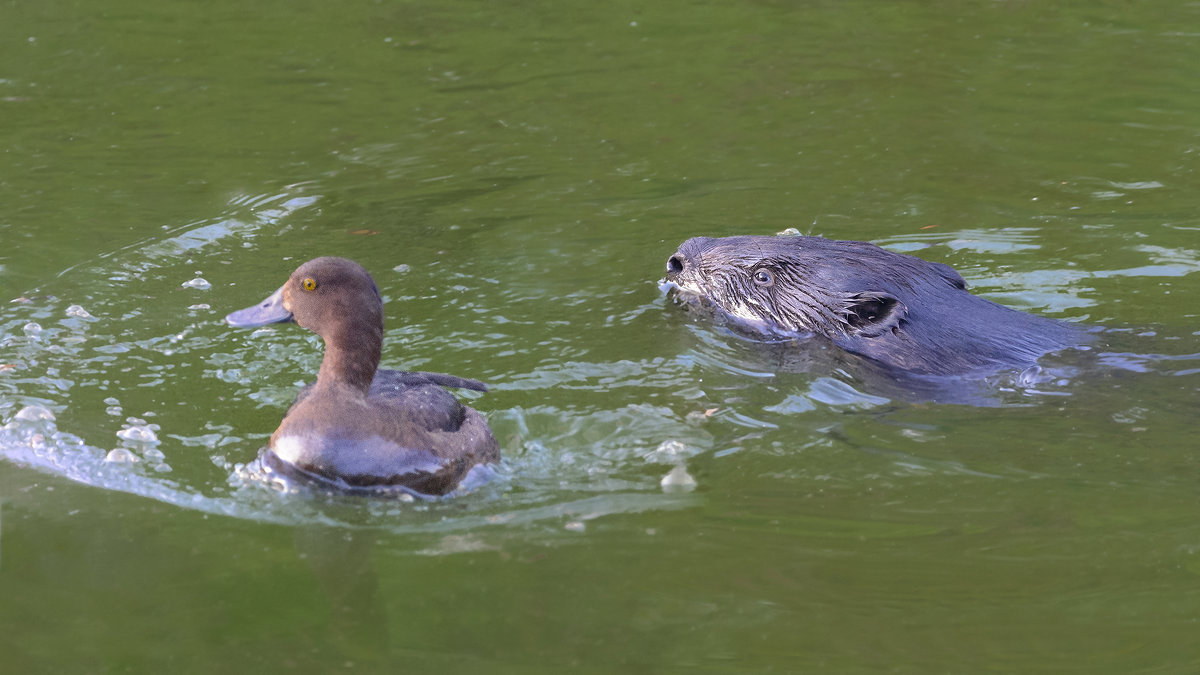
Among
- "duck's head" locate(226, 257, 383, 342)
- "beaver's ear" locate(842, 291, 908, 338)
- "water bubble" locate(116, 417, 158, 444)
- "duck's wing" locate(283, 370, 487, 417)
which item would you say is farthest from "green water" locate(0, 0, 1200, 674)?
"duck's head" locate(226, 257, 383, 342)

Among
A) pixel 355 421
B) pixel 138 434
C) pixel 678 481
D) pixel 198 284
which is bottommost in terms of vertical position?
pixel 678 481

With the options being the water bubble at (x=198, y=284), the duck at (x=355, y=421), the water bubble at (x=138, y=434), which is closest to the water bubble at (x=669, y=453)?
the duck at (x=355, y=421)

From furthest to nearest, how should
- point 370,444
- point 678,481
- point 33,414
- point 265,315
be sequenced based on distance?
point 33,414 → point 265,315 → point 678,481 → point 370,444

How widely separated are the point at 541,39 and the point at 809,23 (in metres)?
2.74

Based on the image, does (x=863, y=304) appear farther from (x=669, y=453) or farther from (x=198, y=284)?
(x=198, y=284)

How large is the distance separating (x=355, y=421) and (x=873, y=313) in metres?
3.01

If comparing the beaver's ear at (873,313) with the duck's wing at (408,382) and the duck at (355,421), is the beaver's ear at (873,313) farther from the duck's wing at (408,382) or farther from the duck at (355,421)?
the duck at (355,421)

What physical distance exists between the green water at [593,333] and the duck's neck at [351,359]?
53 centimetres

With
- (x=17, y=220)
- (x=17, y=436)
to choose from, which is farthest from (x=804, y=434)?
(x=17, y=220)

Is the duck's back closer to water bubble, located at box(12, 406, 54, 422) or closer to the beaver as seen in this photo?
water bubble, located at box(12, 406, 54, 422)

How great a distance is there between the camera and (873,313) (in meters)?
6.97

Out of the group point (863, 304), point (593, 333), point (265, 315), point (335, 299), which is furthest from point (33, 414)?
point (863, 304)

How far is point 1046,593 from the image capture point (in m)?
4.60

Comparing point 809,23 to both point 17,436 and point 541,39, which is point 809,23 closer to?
point 541,39
